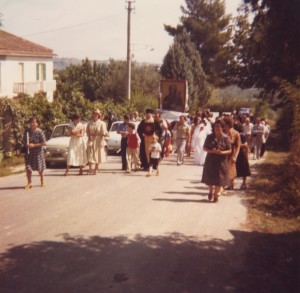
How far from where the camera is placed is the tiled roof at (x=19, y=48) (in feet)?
129

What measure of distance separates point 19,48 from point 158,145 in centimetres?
3124

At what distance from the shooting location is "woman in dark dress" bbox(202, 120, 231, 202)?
10.1 metres

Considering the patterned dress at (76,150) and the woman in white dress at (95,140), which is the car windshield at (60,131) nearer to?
the woman in white dress at (95,140)

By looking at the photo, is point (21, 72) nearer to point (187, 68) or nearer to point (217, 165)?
point (187, 68)

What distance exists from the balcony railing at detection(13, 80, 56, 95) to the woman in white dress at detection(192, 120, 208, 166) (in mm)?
23763

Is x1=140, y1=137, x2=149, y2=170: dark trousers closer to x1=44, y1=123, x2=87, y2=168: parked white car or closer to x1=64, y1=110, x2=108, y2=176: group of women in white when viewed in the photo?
x1=64, y1=110, x2=108, y2=176: group of women in white

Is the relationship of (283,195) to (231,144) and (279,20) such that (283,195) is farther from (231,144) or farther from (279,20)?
(279,20)

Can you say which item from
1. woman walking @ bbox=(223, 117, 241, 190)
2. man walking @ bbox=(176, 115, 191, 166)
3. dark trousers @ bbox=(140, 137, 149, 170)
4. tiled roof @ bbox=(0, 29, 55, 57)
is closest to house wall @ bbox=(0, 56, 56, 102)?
tiled roof @ bbox=(0, 29, 55, 57)

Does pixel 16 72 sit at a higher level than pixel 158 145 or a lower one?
higher

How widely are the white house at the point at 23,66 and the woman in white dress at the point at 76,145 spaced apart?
24768 millimetres

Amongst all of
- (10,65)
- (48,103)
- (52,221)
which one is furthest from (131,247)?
(10,65)

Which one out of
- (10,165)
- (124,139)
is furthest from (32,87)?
(124,139)

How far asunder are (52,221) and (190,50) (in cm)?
4830

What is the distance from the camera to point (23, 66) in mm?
42812
